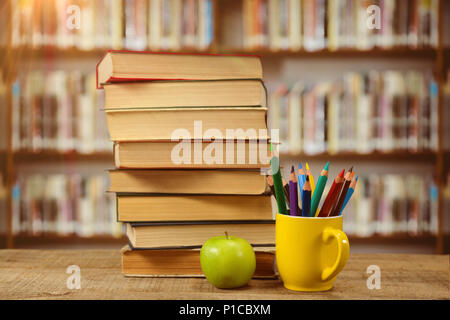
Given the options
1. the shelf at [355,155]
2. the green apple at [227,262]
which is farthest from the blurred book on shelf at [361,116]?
the green apple at [227,262]

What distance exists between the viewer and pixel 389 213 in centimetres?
211

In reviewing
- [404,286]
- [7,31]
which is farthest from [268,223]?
[7,31]

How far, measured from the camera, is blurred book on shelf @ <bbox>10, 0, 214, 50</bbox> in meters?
2.04

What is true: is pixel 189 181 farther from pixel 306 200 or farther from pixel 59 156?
pixel 59 156

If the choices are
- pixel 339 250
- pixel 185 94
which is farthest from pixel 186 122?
pixel 339 250

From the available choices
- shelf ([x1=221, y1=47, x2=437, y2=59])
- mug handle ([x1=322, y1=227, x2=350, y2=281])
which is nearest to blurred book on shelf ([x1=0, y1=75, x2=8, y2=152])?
shelf ([x1=221, y1=47, x2=437, y2=59])

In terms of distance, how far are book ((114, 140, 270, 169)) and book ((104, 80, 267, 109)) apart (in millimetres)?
64

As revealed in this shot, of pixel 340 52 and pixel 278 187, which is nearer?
pixel 278 187

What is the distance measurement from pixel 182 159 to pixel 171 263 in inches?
6.5

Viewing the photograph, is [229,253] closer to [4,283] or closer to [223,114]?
[223,114]

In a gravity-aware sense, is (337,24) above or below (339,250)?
above

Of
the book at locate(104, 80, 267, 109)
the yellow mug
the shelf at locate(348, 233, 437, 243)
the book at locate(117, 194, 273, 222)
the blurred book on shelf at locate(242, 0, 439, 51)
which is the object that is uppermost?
the blurred book on shelf at locate(242, 0, 439, 51)

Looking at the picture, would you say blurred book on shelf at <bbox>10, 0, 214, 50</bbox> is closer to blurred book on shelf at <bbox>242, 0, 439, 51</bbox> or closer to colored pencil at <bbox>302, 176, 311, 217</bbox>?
blurred book on shelf at <bbox>242, 0, 439, 51</bbox>
